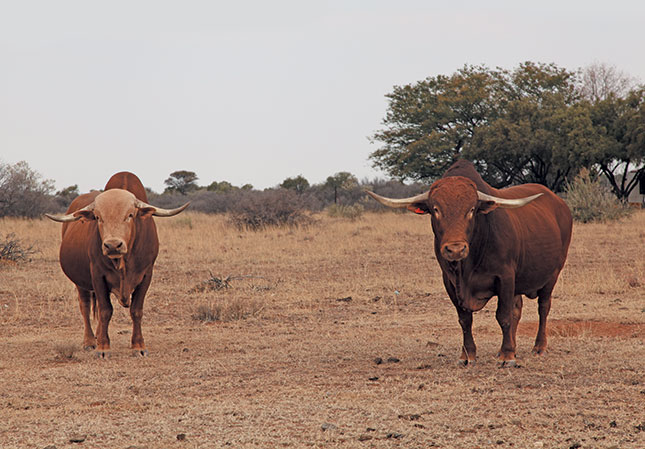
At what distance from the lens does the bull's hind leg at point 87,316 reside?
27.2ft

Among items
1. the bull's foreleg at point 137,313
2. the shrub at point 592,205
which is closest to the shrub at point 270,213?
the shrub at point 592,205

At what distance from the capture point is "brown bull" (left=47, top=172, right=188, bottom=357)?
733 cm

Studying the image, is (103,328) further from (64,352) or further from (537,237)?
(537,237)

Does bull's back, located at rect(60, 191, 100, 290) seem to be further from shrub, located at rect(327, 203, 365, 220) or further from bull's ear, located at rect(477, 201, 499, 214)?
shrub, located at rect(327, 203, 365, 220)

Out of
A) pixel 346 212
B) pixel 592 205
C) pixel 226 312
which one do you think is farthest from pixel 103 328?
pixel 346 212

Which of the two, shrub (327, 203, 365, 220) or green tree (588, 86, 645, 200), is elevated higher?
green tree (588, 86, 645, 200)

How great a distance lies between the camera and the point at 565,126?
35500mm

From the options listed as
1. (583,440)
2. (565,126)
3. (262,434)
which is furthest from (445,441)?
(565,126)

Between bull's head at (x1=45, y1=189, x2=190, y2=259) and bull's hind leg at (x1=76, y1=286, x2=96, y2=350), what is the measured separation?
1.34 meters

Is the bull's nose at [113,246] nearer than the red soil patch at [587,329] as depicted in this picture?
Yes

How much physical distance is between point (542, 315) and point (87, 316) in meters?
4.97

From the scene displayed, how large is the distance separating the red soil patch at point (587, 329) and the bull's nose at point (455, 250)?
283cm

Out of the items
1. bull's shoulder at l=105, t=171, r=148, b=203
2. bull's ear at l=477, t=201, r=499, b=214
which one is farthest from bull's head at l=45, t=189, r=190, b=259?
bull's ear at l=477, t=201, r=499, b=214

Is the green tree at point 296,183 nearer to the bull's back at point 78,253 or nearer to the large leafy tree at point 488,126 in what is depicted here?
the large leafy tree at point 488,126
